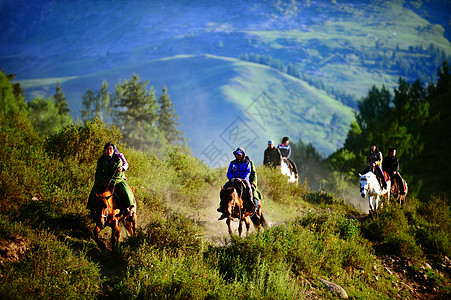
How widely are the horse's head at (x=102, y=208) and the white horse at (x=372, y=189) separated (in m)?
9.29

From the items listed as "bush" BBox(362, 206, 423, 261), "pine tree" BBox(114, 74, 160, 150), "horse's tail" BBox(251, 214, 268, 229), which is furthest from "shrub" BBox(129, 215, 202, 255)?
"pine tree" BBox(114, 74, 160, 150)

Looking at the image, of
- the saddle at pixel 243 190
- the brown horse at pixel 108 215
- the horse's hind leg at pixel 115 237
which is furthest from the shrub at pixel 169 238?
the saddle at pixel 243 190

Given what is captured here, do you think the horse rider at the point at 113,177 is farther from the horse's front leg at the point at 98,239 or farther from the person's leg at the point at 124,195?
the horse's front leg at the point at 98,239

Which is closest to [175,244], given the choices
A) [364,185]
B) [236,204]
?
[236,204]

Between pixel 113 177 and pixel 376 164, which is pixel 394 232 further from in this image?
pixel 113 177

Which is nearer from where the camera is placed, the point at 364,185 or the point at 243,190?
the point at 243,190

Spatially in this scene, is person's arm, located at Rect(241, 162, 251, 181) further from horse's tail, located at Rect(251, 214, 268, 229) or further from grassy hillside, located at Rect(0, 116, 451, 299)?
grassy hillside, located at Rect(0, 116, 451, 299)

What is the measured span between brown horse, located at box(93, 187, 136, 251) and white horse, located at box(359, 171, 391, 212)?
29.0 feet

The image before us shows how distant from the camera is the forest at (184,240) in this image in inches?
261

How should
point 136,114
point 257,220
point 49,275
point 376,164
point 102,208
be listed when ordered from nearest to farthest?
1. point 49,275
2. point 102,208
3. point 257,220
4. point 376,164
5. point 136,114

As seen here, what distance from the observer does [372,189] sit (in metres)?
13.7

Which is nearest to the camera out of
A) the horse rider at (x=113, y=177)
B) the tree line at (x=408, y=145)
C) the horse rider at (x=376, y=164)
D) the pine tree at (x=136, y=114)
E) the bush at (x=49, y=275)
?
the bush at (x=49, y=275)

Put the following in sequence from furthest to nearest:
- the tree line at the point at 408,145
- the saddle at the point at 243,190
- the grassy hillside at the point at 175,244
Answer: the tree line at the point at 408,145 < the saddle at the point at 243,190 < the grassy hillside at the point at 175,244

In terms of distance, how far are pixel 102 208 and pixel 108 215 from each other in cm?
31
